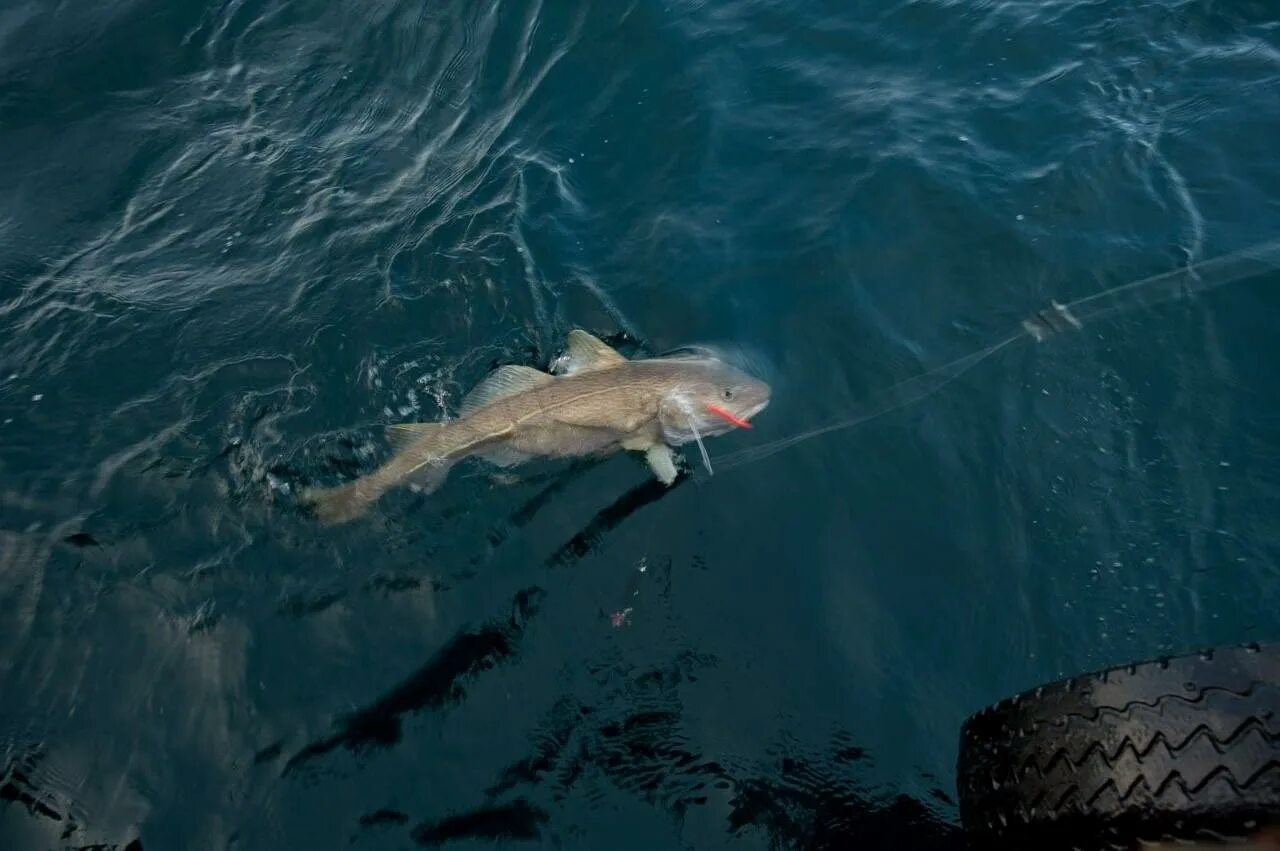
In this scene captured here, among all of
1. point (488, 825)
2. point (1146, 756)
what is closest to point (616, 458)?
point (488, 825)

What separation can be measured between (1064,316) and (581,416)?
373cm

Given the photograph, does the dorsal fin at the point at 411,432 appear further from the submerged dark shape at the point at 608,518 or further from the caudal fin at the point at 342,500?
the submerged dark shape at the point at 608,518

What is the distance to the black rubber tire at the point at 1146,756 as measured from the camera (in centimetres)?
370

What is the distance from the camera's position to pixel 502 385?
721cm

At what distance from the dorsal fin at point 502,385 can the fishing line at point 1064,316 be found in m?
1.52

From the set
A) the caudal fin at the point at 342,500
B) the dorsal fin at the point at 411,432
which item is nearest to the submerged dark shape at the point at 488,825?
the caudal fin at the point at 342,500

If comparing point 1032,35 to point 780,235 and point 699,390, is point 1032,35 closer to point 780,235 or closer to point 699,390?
point 780,235

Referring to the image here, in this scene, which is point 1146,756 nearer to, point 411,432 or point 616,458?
point 616,458

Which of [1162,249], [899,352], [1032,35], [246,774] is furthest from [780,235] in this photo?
[246,774]

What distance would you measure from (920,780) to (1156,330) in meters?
3.84

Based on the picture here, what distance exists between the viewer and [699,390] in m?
7.30

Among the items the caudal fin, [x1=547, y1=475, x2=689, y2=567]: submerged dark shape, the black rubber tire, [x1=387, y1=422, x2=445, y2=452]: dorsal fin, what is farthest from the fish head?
the black rubber tire

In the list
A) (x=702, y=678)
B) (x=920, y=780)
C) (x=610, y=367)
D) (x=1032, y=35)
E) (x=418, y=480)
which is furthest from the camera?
(x=1032, y=35)

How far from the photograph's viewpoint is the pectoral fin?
696 centimetres
